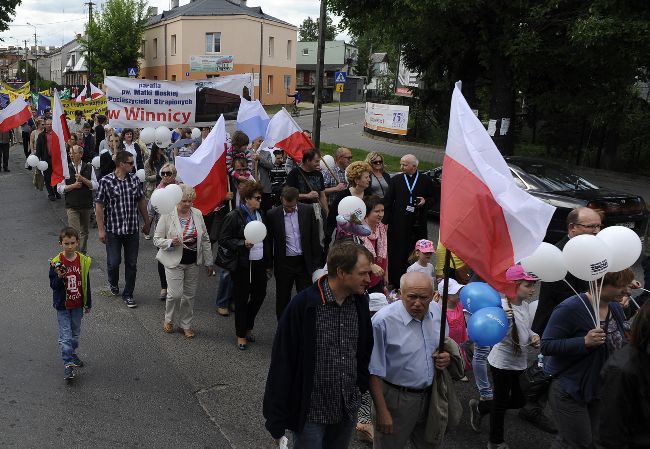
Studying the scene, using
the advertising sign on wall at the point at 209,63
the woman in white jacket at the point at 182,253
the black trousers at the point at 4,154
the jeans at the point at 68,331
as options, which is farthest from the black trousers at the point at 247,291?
the advertising sign on wall at the point at 209,63

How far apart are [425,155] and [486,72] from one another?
4.91 m

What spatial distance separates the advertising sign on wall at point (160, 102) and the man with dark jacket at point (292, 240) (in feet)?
18.9

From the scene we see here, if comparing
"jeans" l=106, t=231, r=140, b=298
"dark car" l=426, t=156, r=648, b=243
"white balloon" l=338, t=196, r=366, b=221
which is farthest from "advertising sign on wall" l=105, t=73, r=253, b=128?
"white balloon" l=338, t=196, r=366, b=221

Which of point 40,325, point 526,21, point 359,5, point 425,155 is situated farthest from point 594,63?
point 40,325

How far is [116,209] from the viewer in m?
7.41

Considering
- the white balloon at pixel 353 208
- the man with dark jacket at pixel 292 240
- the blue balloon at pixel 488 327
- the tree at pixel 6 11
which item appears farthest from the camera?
the tree at pixel 6 11

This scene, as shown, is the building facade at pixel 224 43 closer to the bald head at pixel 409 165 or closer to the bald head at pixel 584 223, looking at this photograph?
the bald head at pixel 409 165

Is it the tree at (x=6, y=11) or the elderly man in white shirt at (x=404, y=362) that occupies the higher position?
the tree at (x=6, y=11)

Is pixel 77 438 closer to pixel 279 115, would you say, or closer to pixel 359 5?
pixel 279 115

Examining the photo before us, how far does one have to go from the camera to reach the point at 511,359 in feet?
15.0

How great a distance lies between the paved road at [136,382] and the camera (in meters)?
4.68

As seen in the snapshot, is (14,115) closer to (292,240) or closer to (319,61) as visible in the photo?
(319,61)

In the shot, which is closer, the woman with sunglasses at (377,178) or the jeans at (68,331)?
the jeans at (68,331)

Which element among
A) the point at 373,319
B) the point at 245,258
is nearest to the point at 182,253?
the point at 245,258
